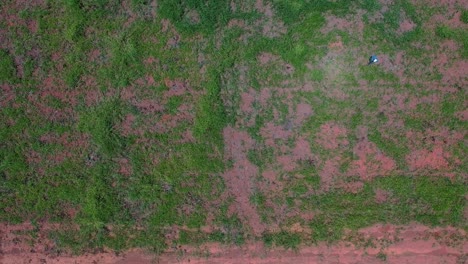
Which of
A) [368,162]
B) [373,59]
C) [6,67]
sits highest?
[373,59]

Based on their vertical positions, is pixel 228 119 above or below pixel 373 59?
below

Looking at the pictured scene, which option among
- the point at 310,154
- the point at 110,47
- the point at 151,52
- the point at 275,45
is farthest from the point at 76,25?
the point at 310,154

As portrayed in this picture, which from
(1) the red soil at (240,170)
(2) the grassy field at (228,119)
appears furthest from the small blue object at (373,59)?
(1) the red soil at (240,170)

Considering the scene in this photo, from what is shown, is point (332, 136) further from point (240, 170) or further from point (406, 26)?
point (406, 26)

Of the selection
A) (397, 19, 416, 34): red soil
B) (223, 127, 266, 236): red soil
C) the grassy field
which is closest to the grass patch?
the grassy field

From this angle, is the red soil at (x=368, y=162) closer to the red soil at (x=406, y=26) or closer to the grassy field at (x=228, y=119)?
the grassy field at (x=228, y=119)

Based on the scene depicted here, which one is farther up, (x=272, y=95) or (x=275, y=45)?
(x=275, y=45)

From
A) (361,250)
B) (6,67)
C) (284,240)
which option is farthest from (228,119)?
(6,67)

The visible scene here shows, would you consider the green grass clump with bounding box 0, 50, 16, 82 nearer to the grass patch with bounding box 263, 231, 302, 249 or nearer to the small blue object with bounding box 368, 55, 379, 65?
the grass patch with bounding box 263, 231, 302, 249

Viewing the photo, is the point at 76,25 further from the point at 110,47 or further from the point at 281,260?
the point at 281,260
